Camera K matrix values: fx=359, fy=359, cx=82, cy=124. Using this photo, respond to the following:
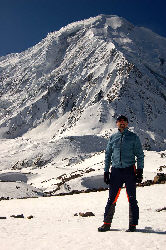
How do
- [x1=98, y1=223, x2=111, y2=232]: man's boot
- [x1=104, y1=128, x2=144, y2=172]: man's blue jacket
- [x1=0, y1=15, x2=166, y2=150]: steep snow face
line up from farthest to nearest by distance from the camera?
[x1=0, y1=15, x2=166, y2=150]: steep snow face
[x1=104, y1=128, x2=144, y2=172]: man's blue jacket
[x1=98, y1=223, x2=111, y2=232]: man's boot

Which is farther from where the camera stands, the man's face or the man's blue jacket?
the man's face

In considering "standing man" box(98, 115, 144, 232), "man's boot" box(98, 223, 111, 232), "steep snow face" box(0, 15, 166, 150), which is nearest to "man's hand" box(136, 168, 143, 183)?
"standing man" box(98, 115, 144, 232)

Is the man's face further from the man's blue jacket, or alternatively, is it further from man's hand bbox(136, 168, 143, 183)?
man's hand bbox(136, 168, 143, 183)

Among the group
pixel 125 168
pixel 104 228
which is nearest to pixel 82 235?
pixel 104 228

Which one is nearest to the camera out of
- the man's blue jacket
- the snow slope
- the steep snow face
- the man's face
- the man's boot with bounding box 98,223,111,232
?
the snow slope

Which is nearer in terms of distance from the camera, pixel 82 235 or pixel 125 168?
pixel 82 235

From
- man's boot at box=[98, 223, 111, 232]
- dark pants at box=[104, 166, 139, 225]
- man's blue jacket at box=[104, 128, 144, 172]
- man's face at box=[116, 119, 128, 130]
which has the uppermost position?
man's face at box=[116, 119, 128, 130]

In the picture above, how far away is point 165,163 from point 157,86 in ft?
442

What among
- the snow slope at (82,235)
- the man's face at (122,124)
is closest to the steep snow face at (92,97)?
the snow slope at (82,235)

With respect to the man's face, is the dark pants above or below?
below

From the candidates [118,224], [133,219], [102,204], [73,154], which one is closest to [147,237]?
[133,219]

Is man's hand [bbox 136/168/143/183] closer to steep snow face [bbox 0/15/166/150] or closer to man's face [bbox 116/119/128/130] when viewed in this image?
man's face [bbox 116/119/128/130]

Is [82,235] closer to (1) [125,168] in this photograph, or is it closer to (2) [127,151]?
(1) [125,168]

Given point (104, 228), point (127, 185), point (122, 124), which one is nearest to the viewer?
point (104, 228)
